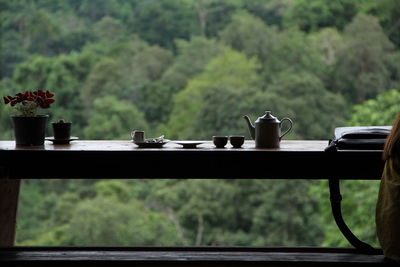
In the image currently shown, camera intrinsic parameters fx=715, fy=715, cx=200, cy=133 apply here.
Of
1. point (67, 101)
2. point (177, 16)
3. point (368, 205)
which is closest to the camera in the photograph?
point (368, 205)

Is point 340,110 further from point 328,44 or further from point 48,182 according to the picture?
point 48,182

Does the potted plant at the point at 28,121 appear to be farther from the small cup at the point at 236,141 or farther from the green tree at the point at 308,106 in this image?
the green tree at the point at 308,106

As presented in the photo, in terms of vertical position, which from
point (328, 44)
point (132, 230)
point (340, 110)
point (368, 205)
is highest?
point (328, 44)

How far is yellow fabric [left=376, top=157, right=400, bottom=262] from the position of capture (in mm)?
2348

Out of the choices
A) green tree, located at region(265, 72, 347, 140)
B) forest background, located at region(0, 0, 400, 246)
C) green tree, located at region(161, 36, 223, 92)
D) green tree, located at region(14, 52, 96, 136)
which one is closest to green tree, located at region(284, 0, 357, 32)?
forest background, located at region(0, 0, 400, 246)

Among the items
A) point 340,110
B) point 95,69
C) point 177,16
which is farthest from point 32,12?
point 340,110

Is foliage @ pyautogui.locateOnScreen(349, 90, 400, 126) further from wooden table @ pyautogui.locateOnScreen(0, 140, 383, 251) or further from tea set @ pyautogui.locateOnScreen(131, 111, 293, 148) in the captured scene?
wooden table @ pyautogui.locateOnScreen(0, 140, 383, 251)

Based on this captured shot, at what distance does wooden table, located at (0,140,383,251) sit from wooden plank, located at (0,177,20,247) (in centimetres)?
60

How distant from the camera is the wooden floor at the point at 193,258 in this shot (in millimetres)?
2562

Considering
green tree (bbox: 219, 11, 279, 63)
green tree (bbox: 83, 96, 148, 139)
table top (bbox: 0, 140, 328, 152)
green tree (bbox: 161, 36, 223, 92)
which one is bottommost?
green tree (bbox: 83, 96, 148, 139)

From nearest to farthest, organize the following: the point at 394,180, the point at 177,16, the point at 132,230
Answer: the point at 394,180, the point at 132,230, the point at 177,16

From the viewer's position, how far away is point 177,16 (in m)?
18.4

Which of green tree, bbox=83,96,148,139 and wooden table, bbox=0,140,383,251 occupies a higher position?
wooden table, bbox=0,140,383,251

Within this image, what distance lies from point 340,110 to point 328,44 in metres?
2.11
